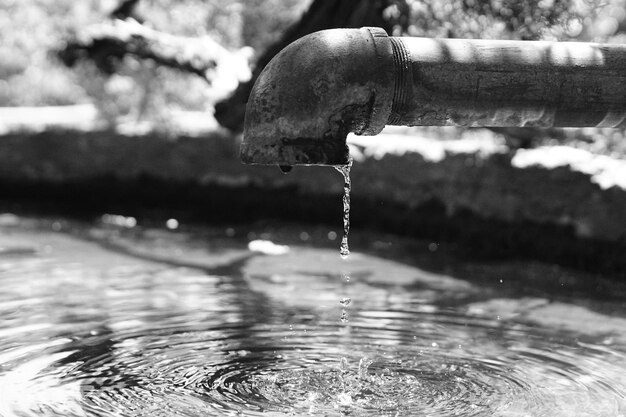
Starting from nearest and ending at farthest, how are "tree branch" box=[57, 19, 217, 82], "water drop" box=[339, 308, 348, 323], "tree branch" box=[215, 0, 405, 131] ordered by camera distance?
"water drop" box=[339, 308, 348, 323], "tree branch" box=[215, 0, 405, 131], "tree branch" box=[57, 19, 217, 82]

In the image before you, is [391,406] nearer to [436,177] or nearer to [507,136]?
[436,177]

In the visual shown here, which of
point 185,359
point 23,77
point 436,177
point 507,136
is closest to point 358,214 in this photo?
point 436,177

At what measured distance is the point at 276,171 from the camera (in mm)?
8094

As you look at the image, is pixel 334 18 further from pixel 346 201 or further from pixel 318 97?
pixel 318 97

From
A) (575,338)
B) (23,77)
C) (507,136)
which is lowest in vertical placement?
(575,338)

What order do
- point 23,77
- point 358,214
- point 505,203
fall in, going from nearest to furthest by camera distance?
point 505,203 < point 358,214 < point 23,77

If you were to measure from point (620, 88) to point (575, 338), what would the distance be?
153cm

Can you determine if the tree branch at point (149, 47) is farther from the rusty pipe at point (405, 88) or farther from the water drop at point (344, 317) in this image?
the rusty pipe at point (405, 88)

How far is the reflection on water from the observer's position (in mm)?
3469

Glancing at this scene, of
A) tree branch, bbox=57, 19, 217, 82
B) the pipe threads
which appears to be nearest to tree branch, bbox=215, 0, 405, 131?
tree branch, bbox=57, 19, 217, 82

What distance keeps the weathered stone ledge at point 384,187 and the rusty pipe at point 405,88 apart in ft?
9.15

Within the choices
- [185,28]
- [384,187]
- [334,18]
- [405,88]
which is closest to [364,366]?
[405,88]

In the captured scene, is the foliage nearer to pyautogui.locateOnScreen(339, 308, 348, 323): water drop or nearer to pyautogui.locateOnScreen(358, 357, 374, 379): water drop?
pyautogui.locateOnScreen(339, 308, 348, 323): water drop

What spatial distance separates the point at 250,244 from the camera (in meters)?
7.21
